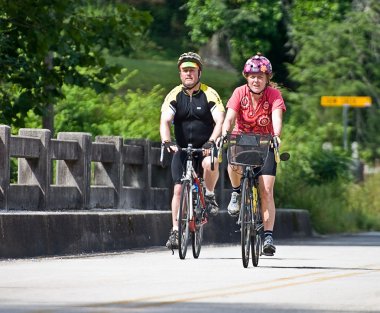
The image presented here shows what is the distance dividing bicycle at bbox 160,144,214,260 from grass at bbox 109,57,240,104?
46.8m

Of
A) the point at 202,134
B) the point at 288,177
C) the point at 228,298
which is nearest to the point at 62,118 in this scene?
the point at 288,177

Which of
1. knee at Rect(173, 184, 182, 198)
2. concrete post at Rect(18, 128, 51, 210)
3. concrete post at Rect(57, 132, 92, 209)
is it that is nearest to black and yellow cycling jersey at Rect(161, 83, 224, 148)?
knee at Rect(173, 184, 182, 198)

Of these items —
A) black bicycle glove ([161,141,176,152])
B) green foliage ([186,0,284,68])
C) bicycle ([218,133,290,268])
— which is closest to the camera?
bicycle ([218,133,290,268])

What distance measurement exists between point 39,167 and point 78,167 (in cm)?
121

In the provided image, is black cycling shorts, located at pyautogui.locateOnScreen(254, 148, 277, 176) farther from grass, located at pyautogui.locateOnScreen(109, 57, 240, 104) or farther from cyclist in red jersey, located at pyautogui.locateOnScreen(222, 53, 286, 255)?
grass, located at pyautogui.locateOnScreen(109, 57, 240, 104)

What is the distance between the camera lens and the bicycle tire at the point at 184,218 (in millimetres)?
15680

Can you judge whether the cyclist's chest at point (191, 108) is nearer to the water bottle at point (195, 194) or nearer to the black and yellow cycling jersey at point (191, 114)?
the black and yellow cycling jersey at point (191, 114)

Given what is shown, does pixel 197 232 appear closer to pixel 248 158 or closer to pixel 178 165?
pixel 178 165

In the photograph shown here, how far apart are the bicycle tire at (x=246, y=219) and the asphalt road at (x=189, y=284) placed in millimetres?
168

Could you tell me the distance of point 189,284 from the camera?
12.4m

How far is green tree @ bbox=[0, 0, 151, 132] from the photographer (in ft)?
76.3

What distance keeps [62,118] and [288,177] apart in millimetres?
4069

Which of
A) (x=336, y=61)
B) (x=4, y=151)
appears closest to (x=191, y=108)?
(x=4, y=151)

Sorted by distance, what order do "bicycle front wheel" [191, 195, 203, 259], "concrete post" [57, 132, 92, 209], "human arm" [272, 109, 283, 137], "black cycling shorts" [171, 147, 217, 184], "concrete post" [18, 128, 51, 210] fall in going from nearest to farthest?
1. "human arm" [272, 109, 283, 137]
2. "bicycle front wheel" [191, 195, 203, 259]
3. "black cycling shorts" [171, 147, 217, 184]
4. "concrete post" [18, 128, 51, 210]
5. "concrete post" [57, 132, 92, 209]
